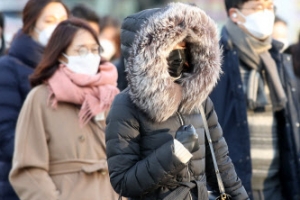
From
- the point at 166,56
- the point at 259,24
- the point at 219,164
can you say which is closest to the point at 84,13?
the point at 259,24

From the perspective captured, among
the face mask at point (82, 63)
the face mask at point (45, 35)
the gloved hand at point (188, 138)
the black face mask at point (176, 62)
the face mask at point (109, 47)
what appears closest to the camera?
the gloved hand at point (188, 138)

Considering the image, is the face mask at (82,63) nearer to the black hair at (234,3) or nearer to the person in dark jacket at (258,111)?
the person in dark jacket at (258,111)

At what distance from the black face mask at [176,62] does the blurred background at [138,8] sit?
394cm

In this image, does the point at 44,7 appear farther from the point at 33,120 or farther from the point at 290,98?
the point at 290,98

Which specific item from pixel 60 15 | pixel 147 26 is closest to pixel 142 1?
pixel 60 15

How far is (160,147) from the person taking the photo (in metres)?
4.36

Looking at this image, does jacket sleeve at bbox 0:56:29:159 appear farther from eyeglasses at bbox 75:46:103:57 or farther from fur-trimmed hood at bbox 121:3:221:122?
fur-trimmed hood at bbox 121:3:221:122

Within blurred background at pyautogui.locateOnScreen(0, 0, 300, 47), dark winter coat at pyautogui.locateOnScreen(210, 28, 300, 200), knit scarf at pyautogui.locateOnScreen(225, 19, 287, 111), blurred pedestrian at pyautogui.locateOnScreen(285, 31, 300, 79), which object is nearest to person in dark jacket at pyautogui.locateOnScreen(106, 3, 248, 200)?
dark winter coat at pyautogui.locateOnScreen(210, 28, 300, 200)

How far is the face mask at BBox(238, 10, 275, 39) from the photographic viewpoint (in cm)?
654

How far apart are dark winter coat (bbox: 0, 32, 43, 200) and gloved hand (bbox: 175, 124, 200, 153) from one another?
2311mm

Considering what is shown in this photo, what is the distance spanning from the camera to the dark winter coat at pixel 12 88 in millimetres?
6395

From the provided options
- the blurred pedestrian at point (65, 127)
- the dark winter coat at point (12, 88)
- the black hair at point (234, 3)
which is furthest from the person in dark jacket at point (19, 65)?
the black hair at point (234, 3)

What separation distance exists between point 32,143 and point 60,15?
63.5 inches

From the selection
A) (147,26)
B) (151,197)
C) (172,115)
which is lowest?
(151,197)
